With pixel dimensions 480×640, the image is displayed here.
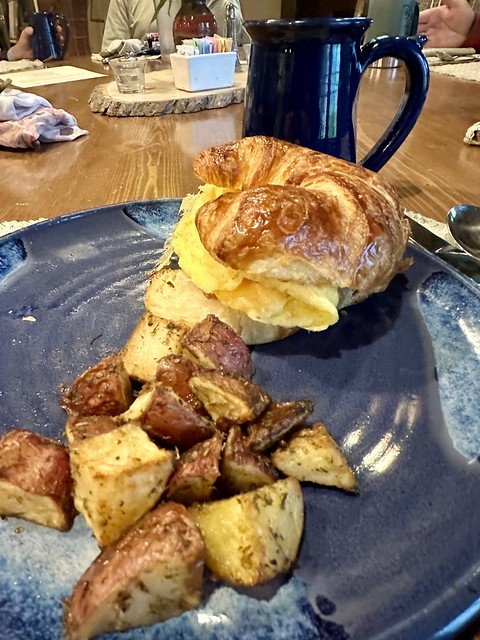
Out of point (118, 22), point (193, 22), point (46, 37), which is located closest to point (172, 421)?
point (193, 22)

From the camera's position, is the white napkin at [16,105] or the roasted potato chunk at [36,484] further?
the white napkin at [16,105]

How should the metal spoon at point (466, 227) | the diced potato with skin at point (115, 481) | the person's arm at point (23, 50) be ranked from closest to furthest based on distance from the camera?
the diced potato with skin at point (115, 481) < the metal spoon at point (466, 227) < the person's arm at point (23, 50)

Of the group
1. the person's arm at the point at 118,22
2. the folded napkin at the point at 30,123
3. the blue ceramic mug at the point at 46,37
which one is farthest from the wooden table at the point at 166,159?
the person's arm at the point at 118,22

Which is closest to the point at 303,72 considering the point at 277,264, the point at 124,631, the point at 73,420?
the point at 277,264

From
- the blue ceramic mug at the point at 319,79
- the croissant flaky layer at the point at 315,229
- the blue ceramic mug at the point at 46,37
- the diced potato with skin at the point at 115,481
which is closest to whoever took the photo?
the diced potato with skin at the point at 115,481

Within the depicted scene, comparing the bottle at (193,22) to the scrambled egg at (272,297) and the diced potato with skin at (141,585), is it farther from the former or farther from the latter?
the diced potato with skin at (141,585)

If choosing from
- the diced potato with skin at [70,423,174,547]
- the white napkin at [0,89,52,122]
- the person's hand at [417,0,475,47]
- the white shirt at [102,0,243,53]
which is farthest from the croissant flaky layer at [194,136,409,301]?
the white shirt at [102,0,243,53]

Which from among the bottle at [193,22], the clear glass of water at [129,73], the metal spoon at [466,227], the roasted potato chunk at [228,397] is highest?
the bottle at [193,22]

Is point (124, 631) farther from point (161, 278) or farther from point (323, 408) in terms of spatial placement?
point (161, 278)
